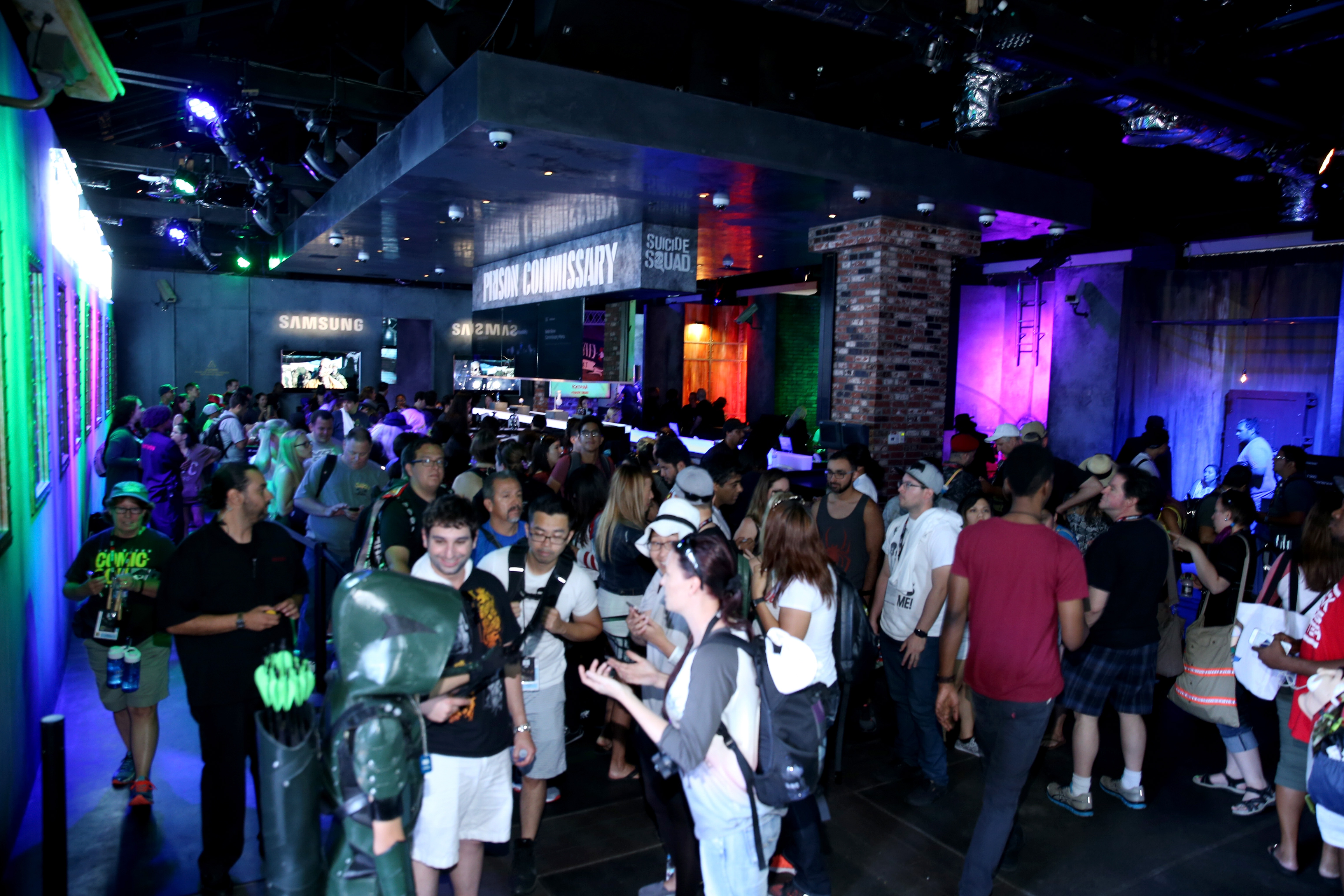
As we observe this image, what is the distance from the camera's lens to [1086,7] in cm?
636

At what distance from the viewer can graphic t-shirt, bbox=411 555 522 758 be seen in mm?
2861

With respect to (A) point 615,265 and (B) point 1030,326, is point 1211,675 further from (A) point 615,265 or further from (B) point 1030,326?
(B) point 1030,326

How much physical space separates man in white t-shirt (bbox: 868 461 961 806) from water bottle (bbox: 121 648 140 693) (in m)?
3.81

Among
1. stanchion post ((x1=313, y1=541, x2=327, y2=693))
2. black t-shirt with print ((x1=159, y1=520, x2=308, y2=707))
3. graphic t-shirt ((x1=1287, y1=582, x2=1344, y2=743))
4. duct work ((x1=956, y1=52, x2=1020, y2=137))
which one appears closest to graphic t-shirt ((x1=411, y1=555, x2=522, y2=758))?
black t-shirt with print ((x1=159, y1=520, x2=308, y2=707))

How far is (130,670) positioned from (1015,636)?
4040 mm

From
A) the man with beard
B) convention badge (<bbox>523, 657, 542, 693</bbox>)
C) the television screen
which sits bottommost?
convention badge (<bbox>523, 657, 542, 693</bbox>)

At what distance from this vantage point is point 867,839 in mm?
4094

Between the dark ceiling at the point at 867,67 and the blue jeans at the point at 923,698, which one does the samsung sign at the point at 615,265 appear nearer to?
the dark ceiling at the point at 867,67

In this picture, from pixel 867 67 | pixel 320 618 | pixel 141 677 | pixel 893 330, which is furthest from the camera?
pixel 893 330

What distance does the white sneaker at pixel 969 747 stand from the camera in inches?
202

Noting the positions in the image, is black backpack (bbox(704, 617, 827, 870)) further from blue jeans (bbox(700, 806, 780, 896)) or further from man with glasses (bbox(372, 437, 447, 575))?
A: man with glasses (bbox(372, 437, 447, 575))

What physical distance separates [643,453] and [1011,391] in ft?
40.0

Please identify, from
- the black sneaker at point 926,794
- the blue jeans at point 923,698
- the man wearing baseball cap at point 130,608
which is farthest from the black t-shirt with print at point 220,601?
the black sneaker at point 926,794

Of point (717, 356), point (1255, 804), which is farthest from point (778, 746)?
point (717, 356)
